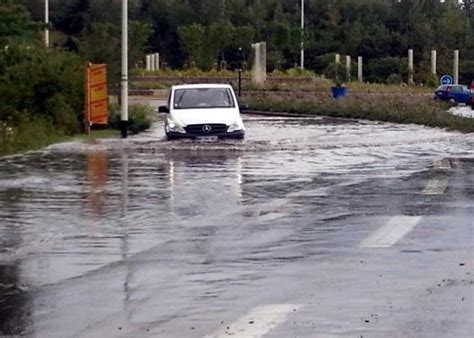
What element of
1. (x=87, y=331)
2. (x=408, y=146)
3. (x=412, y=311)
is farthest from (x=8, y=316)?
(x=408, y=146)

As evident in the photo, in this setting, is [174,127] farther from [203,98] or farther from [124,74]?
[124,74]

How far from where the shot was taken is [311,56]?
307ft

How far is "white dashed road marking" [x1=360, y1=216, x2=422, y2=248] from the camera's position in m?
12.4

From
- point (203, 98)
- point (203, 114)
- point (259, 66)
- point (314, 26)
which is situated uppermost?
point (314, 26)

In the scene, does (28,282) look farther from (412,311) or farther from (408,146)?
(408,146)

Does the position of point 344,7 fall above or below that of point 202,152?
above

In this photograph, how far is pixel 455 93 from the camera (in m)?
66.1

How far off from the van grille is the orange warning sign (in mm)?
4549

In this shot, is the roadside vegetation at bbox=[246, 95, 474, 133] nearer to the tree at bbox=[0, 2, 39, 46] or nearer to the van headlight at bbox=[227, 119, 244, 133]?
the van headlight at bbox=[227, 119, 244, 133]

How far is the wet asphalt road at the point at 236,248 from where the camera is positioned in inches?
350

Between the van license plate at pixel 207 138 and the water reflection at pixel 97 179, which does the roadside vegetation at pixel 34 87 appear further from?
the water reflection at pixel 97 179

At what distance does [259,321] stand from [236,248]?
3.59 m

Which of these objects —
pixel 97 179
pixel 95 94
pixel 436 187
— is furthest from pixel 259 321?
pixel 95 94

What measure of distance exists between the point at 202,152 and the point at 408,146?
17.8 ft
